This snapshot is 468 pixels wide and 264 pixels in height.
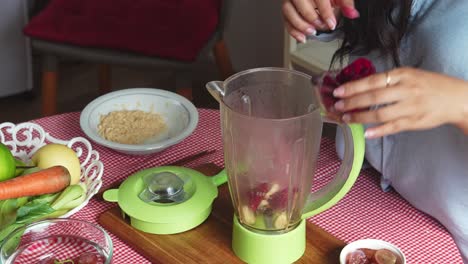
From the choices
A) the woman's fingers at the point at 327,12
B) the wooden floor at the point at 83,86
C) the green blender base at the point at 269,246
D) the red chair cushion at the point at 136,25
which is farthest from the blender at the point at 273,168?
the wooden floor at the point at 83,86

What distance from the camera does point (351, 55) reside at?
1166mm

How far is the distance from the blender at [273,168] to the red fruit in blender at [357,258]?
0.21 ft

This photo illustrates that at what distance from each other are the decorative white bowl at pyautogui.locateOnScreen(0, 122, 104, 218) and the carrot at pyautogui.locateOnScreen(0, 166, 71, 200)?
10cm

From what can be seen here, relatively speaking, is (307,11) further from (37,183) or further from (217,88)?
(37,183)

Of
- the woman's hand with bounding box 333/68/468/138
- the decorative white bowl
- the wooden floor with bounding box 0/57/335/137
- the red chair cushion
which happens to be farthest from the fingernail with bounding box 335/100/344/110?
the wooden floor with bounding box 0/57/335/137

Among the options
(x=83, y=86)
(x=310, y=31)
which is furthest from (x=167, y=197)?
(x=83, y=86)

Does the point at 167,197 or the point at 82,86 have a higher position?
the point at 167,197

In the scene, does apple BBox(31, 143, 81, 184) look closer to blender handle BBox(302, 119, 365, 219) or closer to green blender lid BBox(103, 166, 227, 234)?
green blender lid BBox(103, 166, 227, 234)

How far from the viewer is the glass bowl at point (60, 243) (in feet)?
3.01

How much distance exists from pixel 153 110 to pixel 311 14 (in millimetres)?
418

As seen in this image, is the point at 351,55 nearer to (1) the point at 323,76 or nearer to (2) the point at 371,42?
(2) the point at 371,42

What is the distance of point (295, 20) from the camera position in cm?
105

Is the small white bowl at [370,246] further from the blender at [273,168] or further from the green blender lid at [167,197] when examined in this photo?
the green blender lid at [167,197]

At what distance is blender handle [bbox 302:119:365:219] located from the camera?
0.86m
